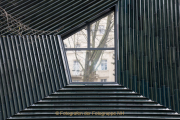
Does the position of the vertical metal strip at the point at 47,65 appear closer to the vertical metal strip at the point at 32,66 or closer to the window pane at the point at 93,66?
the vertical metal strip at the point at 32,66

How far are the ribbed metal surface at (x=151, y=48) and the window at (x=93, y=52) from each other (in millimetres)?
327

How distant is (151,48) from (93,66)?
1.70 metres

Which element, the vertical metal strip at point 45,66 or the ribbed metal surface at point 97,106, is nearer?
the ribbed metal surface at point 97,106

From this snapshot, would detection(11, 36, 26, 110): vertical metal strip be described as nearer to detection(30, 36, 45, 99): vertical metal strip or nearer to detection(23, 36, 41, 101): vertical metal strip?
detection(23, 36, 41, 101): vertical metal strip

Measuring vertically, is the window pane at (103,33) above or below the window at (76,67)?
above

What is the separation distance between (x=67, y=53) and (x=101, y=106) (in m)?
1.79

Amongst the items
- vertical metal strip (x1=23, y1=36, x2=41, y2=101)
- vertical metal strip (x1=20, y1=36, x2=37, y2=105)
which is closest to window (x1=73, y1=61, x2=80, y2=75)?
vertical metal strip (x1=23, y1=36, x2=41, y2=101)

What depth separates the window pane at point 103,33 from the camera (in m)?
4.56

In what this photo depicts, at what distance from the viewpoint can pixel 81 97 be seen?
173 inches

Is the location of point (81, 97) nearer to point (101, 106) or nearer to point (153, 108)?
point (101, 106)

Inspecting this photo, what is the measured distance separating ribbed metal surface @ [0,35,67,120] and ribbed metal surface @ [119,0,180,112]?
73.7 inches

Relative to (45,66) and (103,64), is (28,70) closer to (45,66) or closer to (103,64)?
(45,66)

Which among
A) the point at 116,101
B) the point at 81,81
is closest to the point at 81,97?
the point at 81,81

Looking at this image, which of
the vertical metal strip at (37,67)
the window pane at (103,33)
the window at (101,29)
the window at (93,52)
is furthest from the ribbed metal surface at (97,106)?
the window at (101,29)
